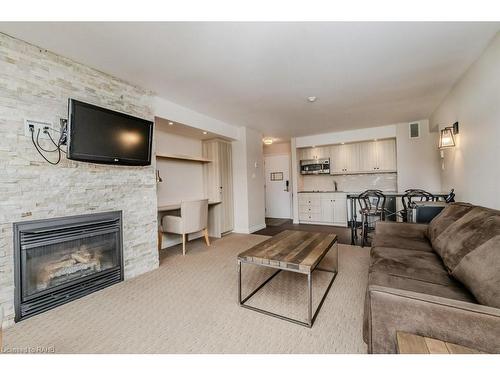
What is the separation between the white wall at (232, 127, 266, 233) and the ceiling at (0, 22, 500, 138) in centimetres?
147

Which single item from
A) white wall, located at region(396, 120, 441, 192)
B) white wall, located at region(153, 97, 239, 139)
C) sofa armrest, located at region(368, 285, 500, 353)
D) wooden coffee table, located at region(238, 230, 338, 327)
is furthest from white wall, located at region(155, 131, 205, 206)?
white wall, located at region(396, 120, 441, 192)

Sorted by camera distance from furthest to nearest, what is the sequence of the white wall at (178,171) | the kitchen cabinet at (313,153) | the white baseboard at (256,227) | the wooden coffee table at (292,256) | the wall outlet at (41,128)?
the kitchen cabinet at (313,153) → the white baseboard at (256,227) → the white wall at (178,171) → the wall outlet at (41,128) → the wooden coffee table at (292,256)

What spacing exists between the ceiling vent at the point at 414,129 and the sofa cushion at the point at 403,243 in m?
3.45

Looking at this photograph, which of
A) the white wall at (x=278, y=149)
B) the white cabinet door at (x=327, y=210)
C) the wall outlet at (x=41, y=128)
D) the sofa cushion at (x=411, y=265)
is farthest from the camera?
the white wall at (x=278, y=149)

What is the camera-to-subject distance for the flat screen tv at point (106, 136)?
2086mm

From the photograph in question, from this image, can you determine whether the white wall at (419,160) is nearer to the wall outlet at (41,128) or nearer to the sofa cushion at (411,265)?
the sofa cushion at (411,265)

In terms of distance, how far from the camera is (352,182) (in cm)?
594

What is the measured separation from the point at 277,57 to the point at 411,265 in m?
2.18

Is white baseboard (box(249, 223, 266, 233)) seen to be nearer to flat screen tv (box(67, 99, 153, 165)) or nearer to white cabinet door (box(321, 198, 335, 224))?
white cabinet door (box(321, 198, 335, 224))

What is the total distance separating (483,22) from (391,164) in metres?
3.97

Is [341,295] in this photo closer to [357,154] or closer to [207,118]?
[207,118]

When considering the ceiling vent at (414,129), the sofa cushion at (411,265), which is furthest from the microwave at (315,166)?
the sofa cushion at (411,265)

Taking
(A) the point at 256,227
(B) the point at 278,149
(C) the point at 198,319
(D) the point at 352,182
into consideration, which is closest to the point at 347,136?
(D) the point at 352,182
